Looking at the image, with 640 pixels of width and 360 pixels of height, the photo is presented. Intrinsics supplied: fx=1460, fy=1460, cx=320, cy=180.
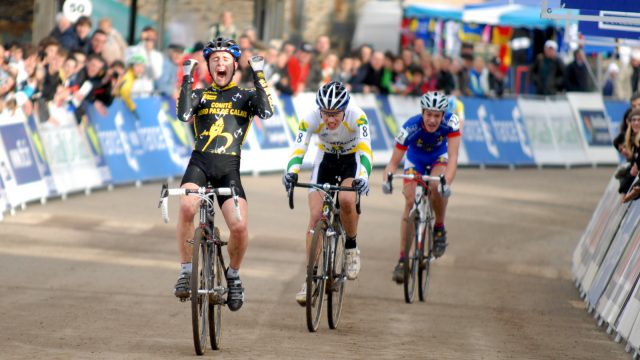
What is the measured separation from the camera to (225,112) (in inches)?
410

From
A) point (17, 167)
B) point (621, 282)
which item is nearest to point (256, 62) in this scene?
point (621, 282)

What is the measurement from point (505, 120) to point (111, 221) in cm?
1345

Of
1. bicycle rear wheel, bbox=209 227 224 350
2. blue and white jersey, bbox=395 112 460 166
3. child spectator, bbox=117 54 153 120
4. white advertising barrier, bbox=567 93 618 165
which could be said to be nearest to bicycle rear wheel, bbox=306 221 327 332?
bicycle rear wheel, bbox=209 227 224 350

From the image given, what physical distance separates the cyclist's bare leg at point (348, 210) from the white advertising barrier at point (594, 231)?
3.81m

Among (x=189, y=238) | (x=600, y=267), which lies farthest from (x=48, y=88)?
(x=189, y=238)

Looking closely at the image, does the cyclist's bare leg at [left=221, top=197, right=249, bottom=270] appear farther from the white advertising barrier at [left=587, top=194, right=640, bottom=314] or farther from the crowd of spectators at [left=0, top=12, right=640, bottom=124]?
the crowd of spectators at [left=0, top=12, right=640, bottom=124]

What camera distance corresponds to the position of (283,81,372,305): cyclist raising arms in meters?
11.7

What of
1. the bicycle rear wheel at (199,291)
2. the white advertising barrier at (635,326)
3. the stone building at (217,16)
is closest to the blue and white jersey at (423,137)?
the white advertising barrier at (635,326)

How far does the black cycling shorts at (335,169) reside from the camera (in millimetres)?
12211

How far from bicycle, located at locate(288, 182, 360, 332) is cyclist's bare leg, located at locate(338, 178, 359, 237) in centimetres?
7

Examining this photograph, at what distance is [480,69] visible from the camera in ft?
103

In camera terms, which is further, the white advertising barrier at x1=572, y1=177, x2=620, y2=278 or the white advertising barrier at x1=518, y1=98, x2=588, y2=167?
the white advertising barrier at x1=518, y1=98, x2=588, y2=167

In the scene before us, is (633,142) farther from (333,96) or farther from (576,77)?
(576,77)

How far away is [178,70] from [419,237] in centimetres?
1084
